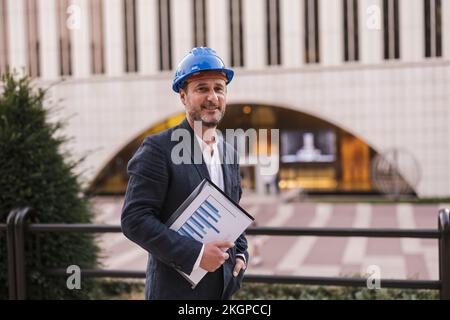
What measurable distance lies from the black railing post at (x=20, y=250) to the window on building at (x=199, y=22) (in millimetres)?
17059

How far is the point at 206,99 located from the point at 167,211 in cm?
47

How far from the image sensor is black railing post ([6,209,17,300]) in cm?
375

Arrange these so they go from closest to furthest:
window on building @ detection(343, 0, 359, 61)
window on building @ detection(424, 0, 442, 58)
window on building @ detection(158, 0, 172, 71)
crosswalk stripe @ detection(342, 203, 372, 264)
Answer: crosswalk stripe @ detection(342, 203, 372, 264) → window on building @ detection(424, 0, 442, 58) → window on building @ detection(343, 0, 359, 61) → window on building @ detection(158, 0, 172, 71)

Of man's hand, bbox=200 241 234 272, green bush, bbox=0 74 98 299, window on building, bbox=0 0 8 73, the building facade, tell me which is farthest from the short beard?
window on building, bbox=0 0 8 73

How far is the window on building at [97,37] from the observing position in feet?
67.9

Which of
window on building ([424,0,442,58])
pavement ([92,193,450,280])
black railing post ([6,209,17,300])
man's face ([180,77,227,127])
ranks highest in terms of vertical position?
window on building ([424,0,442,58])

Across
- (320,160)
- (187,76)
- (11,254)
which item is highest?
(187,76)

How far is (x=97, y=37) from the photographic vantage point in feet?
68.5

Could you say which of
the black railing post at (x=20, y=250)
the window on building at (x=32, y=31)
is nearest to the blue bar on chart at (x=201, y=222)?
the black railing post at (x=20, y=250)

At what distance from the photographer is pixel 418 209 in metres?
15.8

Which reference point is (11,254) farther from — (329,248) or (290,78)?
(290,78)

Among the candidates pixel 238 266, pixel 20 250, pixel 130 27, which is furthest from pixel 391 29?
pixel 238 266

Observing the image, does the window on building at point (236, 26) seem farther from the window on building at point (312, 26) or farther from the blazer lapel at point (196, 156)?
the blazer lapel at point (196, 156)

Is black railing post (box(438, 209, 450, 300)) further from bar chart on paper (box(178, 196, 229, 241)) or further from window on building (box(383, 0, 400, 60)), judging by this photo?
window on building (box(383, 0, 400, 60))
